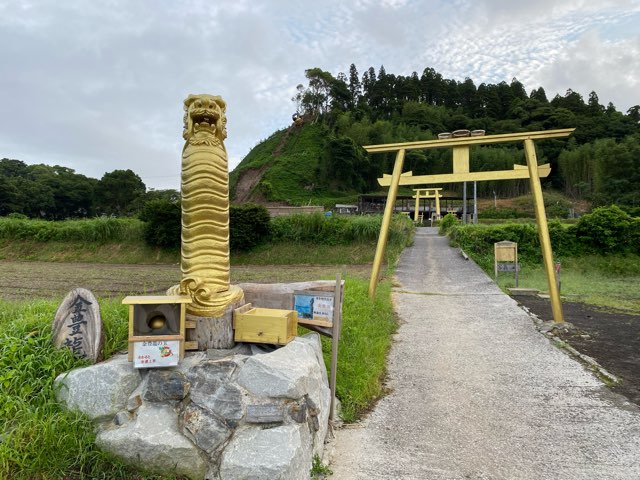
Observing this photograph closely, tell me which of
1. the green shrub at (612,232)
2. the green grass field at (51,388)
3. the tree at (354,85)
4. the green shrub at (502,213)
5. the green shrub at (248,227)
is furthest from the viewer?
the tree at (354,85)

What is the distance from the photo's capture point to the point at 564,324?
6.89 m

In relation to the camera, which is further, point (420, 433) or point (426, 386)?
point (426, 386)

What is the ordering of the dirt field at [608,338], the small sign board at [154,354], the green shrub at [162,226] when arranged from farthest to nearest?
the green shrub at [162,226]
the dirt field at [608,338]
the small sign board at [154,354]

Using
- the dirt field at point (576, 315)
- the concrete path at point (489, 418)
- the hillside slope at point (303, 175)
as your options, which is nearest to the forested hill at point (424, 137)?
the hillside slope at point (303, 175)

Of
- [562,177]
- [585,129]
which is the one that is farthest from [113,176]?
[585,129]

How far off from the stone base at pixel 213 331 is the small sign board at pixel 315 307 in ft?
2.57

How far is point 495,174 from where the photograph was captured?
7.74 metres

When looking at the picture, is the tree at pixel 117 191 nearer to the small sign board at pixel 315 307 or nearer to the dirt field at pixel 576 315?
the dirt field at pixel 576 315

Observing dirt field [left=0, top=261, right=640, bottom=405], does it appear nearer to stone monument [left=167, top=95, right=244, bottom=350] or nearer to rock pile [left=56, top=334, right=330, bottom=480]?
stone monument [left=167, top=95, right=244, bottom=350]

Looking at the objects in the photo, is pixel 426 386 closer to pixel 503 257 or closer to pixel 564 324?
pixel 564 324

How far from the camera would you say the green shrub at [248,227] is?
848 inches

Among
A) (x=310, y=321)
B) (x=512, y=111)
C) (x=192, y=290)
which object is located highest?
(x=512, y=111)

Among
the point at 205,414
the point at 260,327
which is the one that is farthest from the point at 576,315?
the point at 205,414

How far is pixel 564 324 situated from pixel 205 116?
21.9ft
